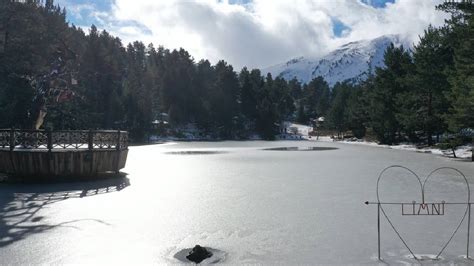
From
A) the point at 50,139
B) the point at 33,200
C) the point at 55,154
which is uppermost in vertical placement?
the point at 50,139

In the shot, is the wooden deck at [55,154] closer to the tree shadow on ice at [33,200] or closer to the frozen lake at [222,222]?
the tree shadow on ice at [33,200]

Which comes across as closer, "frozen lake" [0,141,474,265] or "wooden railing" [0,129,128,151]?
"frozen lake" [0,141,474,265]

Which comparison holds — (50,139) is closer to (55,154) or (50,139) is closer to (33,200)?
(55,154)

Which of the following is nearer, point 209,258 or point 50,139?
point 209,258

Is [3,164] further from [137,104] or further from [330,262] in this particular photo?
[137,104]

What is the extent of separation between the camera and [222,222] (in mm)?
12367

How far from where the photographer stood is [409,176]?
77.6 ft

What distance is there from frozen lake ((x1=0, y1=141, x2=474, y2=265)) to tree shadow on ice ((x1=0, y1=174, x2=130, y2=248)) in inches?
1.5

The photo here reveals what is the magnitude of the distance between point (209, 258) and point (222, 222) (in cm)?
332

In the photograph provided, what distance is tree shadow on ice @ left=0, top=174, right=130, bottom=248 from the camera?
1143cm

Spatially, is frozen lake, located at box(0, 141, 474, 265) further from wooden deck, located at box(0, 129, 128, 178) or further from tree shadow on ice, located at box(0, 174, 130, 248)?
wooden deck, located at box(0, 129, 128, 178)

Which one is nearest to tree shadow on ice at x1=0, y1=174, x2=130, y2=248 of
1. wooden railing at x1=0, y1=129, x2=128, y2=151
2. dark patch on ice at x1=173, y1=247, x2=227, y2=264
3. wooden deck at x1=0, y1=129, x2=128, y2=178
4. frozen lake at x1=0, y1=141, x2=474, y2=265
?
frozen lake at x1=0, y1=141, x2=474, y2=265

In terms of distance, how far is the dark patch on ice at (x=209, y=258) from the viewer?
29.1ft

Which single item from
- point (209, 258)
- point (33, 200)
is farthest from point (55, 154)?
point (209, 258)
